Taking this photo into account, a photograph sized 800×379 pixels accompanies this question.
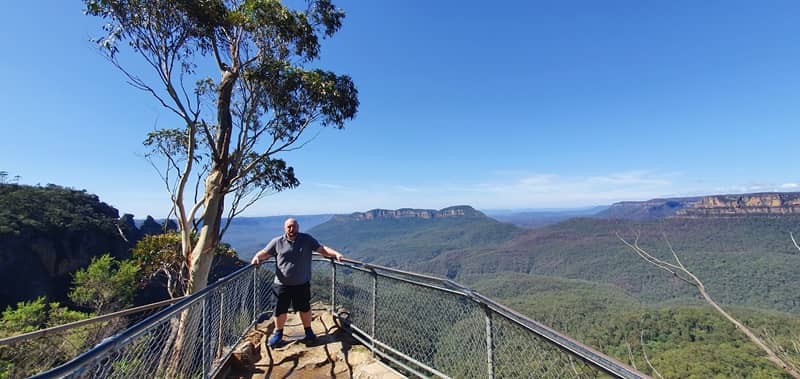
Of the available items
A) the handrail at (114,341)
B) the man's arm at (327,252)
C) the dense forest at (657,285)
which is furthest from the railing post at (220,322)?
the dense forest at (657,285)

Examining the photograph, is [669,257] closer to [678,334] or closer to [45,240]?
[678,334]

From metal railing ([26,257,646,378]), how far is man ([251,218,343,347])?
46cm

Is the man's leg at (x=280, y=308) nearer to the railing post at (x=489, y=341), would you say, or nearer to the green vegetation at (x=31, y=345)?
the railing post at (x=489, y=341)

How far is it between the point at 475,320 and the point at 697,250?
509ft

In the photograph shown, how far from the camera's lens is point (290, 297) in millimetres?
4238

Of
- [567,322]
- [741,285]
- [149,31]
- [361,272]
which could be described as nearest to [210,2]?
[149,31]

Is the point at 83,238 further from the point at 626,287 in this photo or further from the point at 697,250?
the point at 697,250

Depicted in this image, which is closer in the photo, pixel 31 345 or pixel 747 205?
pixel 31 345

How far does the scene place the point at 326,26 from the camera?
929cm

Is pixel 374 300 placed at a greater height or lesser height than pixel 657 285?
greater

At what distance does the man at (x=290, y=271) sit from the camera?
4168 mm

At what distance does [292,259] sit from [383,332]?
1.47 m

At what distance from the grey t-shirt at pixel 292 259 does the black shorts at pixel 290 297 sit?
8 cm

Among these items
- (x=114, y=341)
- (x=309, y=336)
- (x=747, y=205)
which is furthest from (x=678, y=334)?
(x=747, y=205)
